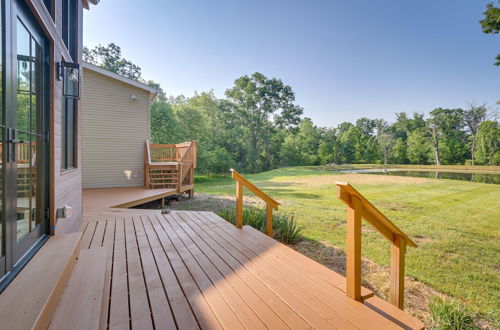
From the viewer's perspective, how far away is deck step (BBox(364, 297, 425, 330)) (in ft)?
5.22

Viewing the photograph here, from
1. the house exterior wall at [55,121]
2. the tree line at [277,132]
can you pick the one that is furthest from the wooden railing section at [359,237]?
the tree line at [277,132]

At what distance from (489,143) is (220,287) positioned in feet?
139

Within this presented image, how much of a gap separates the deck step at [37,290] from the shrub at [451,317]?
3.23m

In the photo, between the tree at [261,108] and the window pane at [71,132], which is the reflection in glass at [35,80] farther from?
the tree at [261,108]

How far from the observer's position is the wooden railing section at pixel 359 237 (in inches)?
67.1

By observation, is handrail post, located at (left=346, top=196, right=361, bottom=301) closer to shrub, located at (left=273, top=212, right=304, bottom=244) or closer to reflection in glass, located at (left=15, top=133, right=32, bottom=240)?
reflection in glass, located at (left=15, top=133, right=32, bottom=240)

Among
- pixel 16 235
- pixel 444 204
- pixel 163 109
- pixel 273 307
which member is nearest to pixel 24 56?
pixel 16 235

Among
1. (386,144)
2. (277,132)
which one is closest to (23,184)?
(277,132)

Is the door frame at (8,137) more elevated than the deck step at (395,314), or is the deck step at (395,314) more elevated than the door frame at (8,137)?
the door frame at (8,137)

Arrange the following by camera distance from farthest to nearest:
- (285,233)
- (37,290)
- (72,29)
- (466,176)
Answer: (466,176) < (285,233) < (72,29) < (37,290)

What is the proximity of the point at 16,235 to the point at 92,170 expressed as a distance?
737 centimetres

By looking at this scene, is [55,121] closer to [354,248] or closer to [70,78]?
[70,78]

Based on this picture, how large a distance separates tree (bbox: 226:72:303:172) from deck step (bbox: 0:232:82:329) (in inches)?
1003

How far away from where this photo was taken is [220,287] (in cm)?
203
